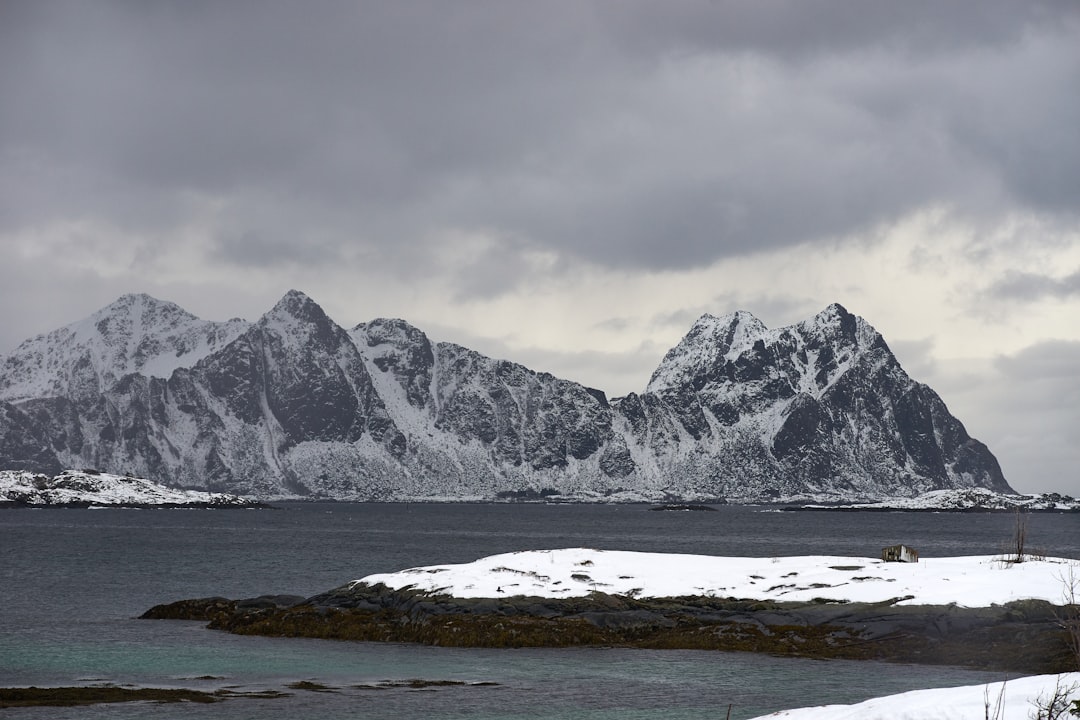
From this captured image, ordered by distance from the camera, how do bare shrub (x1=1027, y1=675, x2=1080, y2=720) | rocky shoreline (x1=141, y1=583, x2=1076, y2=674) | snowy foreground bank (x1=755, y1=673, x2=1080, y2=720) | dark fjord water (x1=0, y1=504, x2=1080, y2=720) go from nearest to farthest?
1. bare shrub (x1=1027, y1=675, x2=1080, y2=720)
2. snowy foreground bank (x1=755, y1=673, x2=1080, y2=720)
3. dark fjord water (x1=0, y1=504, x2=1080, y2=720)
4. rocky shoreline (x1=141, y1=583, x2=1076, y2=674)

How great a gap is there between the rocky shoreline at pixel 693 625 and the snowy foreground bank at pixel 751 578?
0.94 meters

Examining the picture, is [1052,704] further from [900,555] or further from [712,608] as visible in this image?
[900,555]

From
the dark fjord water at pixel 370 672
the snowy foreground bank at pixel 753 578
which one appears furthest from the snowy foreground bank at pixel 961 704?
the snowy foreground bank at pixel 753 578

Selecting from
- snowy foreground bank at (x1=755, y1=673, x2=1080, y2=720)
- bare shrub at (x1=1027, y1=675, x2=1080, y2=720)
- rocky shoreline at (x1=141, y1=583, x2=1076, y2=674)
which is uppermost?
bare shrub at (x1=1027, y1=675, x2=1080, y2=720)

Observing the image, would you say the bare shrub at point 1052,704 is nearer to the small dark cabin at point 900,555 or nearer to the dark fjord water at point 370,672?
the dark fjord water at point 370,672

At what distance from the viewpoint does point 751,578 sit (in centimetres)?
5675

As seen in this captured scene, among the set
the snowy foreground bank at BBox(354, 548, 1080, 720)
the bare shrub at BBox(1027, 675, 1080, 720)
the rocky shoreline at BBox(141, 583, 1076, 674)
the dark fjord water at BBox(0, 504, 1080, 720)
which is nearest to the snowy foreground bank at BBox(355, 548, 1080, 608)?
the snowy foreground bank at BBox(354, 548, 1080, 720)

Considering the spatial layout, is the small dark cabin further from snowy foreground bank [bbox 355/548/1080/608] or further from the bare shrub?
the bare shrub

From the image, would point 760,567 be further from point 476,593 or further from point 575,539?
point 575,539

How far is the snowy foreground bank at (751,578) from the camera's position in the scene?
5003 centimetres

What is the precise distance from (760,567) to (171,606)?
31227mm

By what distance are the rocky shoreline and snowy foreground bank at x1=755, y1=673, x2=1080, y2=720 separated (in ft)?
63.0

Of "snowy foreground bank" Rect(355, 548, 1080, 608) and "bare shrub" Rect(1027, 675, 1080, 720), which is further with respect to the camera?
"snowy foreground bank" Rect(355, 548, 1080, 608)

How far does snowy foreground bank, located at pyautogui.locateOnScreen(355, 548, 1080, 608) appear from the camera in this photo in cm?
5003
